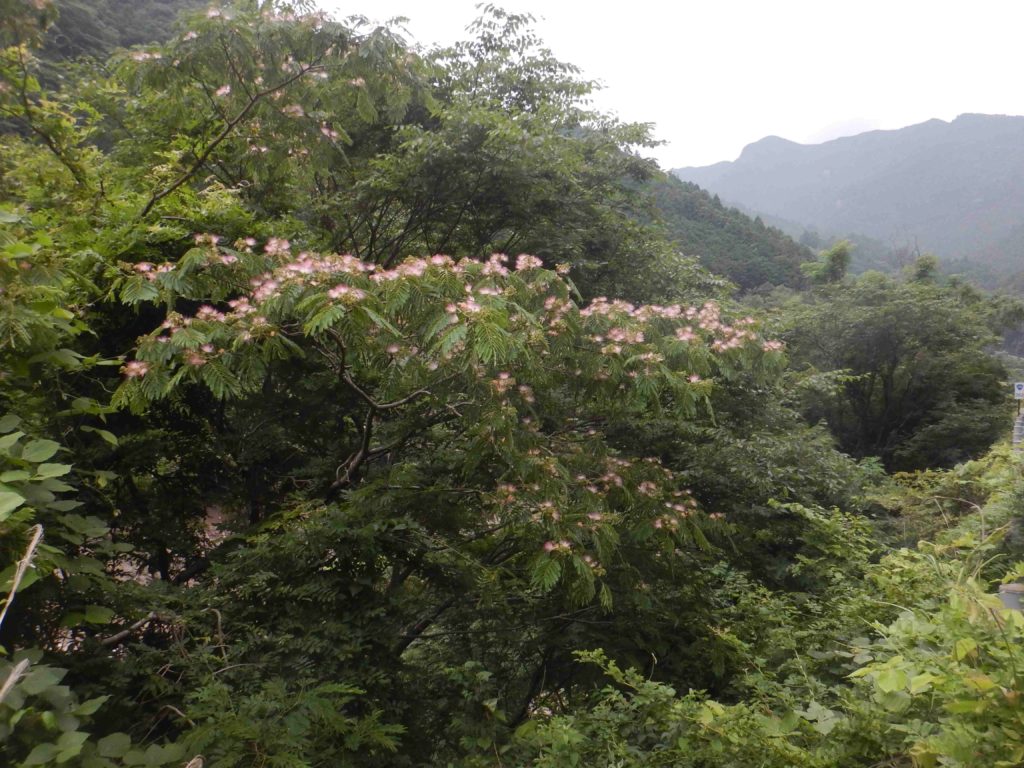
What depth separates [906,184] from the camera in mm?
97062

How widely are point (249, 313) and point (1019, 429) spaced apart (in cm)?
1198

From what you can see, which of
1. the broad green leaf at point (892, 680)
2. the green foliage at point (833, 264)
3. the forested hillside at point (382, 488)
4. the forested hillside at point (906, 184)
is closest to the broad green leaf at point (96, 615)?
the forested hillside at point (382, 488)

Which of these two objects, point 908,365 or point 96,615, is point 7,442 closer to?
point 96,615

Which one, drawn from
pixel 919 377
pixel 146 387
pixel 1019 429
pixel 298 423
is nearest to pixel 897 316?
pixel 919 377

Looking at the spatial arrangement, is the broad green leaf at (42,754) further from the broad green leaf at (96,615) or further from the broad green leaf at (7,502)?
the broad green leaf at (96,615)

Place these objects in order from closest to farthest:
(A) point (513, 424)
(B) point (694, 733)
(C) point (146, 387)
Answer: (B) point (694, 733), (C) point (146, 387), (A) point (513, 424)

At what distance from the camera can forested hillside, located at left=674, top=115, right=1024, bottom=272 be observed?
257 ft

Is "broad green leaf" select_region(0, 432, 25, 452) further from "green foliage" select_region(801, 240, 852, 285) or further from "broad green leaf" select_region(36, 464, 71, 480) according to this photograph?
"green foliage" select_region(801, 240, 852, 285)

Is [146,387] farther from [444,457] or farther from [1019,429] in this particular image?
[1019,429]

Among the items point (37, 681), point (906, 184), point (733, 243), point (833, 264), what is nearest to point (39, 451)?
point (37, 681)

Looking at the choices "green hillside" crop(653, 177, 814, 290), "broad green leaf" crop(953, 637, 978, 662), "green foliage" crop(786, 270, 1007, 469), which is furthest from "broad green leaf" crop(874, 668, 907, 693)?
"green hillside" crop(653, 177, 814, 290)

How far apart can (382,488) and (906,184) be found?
122334 mm

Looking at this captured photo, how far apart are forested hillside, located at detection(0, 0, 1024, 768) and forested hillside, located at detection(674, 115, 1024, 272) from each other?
2738 inches

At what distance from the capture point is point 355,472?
3.68 metres
